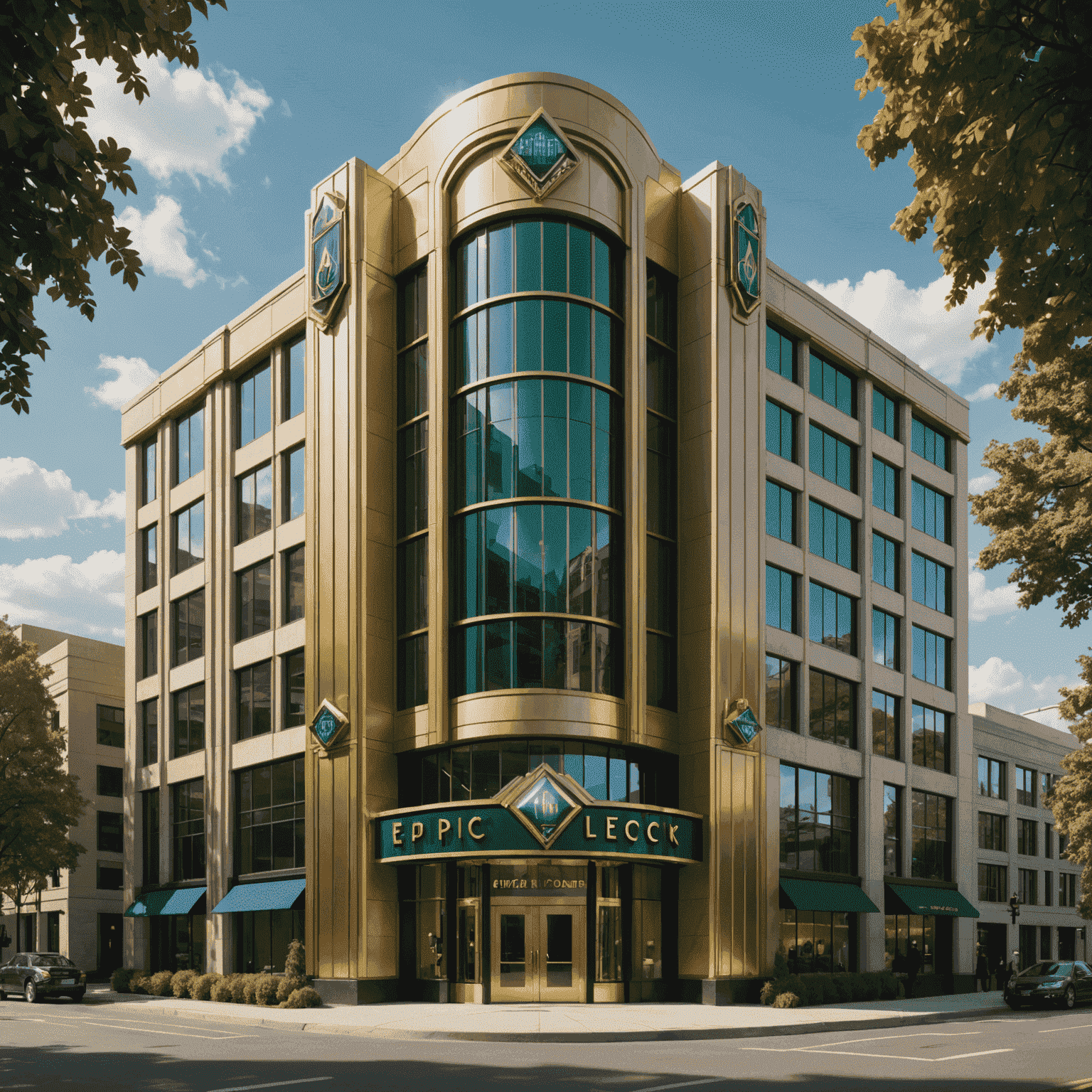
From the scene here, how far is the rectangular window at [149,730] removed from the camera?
4941 cm

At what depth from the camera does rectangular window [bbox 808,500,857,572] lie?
43000 millimetres

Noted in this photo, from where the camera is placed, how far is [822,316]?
44.2 meters

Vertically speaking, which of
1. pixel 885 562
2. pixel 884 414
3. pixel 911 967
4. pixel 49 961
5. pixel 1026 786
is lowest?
pixel 911 967

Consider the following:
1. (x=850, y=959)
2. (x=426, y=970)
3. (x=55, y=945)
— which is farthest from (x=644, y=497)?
(x=55, y=945)

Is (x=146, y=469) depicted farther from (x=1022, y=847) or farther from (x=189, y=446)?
(x=1022, y=847)

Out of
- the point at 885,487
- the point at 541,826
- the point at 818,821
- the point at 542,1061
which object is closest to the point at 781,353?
the point at 885,487

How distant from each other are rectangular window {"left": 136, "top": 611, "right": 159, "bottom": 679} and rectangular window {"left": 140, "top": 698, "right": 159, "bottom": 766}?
1249mm

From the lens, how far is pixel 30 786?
47.2 meters

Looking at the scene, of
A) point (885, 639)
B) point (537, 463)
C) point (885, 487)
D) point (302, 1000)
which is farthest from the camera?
point (885, 487)

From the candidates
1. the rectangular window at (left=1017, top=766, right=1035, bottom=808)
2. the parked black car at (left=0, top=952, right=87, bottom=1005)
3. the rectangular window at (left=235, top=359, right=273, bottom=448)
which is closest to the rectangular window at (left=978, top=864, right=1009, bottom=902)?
the rectangular window at (left=1017, top=766, right=1035, bottom=808)

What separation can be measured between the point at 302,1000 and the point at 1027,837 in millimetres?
40819

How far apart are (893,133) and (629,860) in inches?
989

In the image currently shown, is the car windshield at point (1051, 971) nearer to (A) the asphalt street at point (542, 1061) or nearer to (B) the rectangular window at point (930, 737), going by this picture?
(A) the asphalt street at point (542, 1061)

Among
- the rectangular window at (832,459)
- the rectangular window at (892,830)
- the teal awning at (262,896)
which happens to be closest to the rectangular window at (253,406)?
the teal awning at (262,896)
